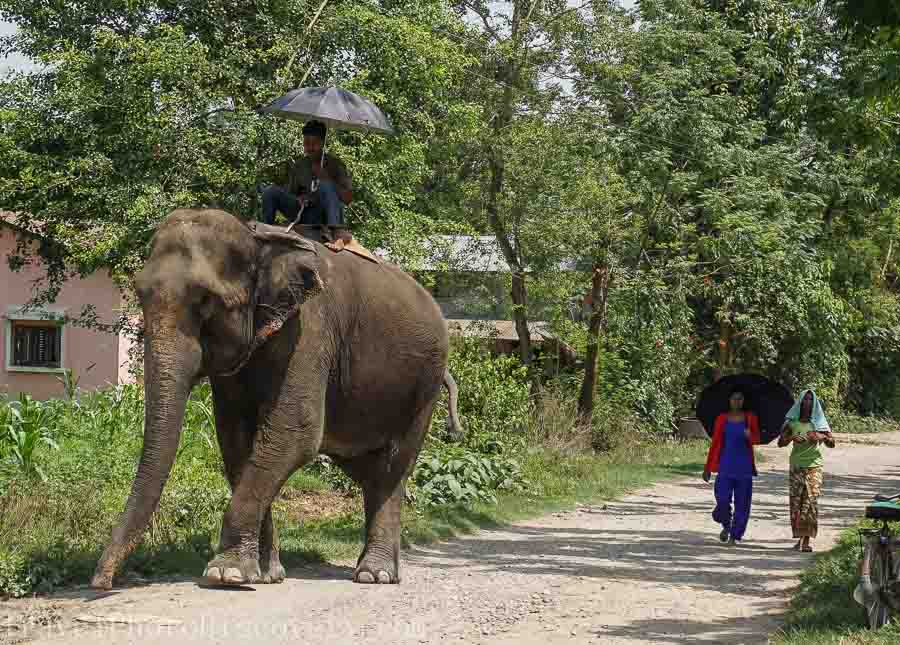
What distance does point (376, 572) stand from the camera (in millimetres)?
9711

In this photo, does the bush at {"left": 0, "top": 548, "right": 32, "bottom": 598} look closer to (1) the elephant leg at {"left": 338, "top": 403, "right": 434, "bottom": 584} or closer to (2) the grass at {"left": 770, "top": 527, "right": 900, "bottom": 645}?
(1) the elephant leg at {"left": 338, "top": 403, "right": 434, "bottom": 584}

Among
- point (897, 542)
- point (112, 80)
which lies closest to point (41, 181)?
point (112, 80)

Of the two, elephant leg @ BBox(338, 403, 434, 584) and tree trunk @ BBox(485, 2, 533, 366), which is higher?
tree trunk @ BBox(485, 2, 533, 366)

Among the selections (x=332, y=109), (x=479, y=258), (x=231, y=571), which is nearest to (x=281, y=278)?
(x=231, y=571)

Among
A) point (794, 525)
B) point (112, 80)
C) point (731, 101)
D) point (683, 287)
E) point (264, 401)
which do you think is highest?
point (731, 101)

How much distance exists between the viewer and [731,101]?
2631cm

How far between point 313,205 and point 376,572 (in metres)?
2.91

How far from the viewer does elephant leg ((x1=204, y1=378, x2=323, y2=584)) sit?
8391 millimetres

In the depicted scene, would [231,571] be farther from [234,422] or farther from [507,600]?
[507,600]

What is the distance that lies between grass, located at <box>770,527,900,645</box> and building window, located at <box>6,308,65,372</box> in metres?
19.4

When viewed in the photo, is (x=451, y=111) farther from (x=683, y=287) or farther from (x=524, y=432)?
(x=683, y=287)

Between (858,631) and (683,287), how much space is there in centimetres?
1832

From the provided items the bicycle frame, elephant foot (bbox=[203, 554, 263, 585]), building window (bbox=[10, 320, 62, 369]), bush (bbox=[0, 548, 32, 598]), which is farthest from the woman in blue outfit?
building window (bbox=[10, 320, 62, 369])

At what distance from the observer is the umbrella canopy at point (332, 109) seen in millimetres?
10594
